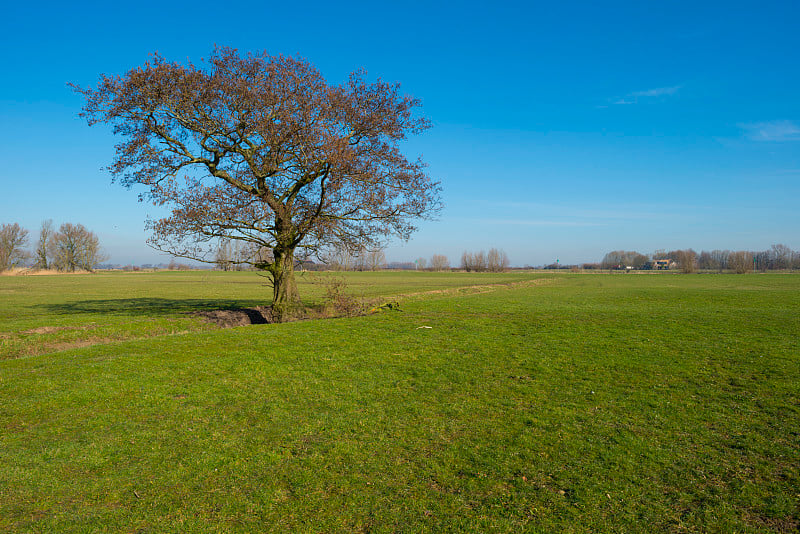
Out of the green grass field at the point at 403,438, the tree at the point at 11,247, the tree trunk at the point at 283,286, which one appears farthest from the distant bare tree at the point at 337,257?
the tree at the point at 11,247

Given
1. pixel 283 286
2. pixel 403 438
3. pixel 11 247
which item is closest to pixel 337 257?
pixel 283 286

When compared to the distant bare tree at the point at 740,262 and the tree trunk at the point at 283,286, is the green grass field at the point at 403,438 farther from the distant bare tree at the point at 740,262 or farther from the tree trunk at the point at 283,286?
the distant bare tree at the point at 740,262

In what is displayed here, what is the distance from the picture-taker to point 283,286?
24.5m

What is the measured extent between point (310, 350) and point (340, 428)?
272 inches

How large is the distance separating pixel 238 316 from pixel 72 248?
5074 inches

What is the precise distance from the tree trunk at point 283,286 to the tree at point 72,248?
131 metres

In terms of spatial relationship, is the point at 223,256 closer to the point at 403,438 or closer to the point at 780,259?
the point at 403,438

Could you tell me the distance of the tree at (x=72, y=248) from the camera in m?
123

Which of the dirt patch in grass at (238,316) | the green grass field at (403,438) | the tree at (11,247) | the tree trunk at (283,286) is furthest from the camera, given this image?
the tree at (11,247)

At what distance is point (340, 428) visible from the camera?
791 centimetres

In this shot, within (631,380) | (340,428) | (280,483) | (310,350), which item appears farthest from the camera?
(310,350)

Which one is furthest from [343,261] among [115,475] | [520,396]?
[115,475]

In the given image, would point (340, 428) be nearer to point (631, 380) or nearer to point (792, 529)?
point (792, 529)

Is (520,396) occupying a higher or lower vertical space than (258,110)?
lower
